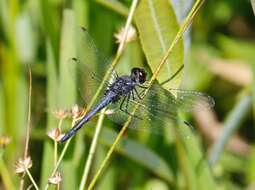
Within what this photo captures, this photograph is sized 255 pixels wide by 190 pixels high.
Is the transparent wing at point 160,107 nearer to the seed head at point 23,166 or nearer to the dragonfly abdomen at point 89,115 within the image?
→ the dragonfly abdomen at point 89,115

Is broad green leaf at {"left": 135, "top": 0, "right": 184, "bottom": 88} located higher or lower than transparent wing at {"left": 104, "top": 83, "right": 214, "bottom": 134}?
higher

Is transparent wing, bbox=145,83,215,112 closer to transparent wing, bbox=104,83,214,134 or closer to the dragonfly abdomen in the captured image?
transparent wing, bbox=104,83,214,134

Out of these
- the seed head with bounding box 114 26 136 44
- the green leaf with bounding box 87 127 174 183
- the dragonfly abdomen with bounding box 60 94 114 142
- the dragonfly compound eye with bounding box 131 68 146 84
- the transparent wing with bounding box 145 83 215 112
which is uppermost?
the seed head with bounding box 114 26 136 44

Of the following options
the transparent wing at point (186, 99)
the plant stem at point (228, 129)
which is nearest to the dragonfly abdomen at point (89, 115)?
the transparent wing at point (186, 99)

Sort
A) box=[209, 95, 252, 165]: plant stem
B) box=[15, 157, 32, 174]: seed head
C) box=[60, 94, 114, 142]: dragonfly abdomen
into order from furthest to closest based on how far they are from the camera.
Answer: box=[209, 95, 252, 165]: plant stem < box=[60, 94, 114, 142]: dragonfly abdomen < box=[15, 157, 32, 174]: seed head

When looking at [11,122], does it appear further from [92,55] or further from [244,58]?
[244,58]

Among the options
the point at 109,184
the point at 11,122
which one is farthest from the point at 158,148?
the point at 11,122

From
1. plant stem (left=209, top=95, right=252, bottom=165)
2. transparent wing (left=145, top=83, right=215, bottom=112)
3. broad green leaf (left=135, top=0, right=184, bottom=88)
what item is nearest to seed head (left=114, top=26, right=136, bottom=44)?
broad green leaf (left=135, top=0, right=184, bottom=88)
